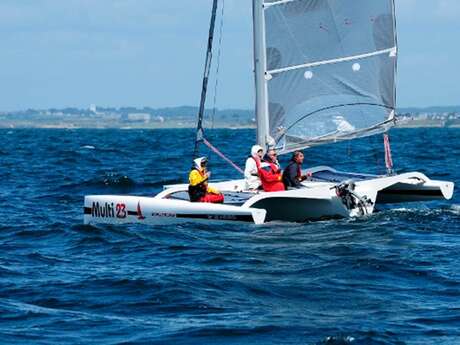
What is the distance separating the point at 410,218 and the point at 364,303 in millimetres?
8055

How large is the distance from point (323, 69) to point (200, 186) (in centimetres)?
400

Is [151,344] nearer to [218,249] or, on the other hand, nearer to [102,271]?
[102,271]

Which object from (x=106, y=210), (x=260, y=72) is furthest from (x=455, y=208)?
(x=106, y=210)

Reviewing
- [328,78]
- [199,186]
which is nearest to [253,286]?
[199,186]

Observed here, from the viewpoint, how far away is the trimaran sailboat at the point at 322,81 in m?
21.4

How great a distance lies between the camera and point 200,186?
19.6 meters

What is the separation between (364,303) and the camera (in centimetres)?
1270

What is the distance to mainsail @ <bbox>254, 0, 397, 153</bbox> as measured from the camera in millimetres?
21500

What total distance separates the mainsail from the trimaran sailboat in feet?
0.06

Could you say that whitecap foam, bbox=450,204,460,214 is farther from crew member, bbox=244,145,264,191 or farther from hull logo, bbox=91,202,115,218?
hull logo, bbox=91,202,115,218

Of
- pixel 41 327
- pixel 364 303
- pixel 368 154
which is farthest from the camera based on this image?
pixel 368 154

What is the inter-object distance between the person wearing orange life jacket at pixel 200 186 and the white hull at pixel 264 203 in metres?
0.25

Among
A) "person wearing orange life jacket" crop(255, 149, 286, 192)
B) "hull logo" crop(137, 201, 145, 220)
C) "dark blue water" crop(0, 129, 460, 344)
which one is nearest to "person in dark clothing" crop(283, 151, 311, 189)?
"person wearing orange life jacket" crop(255, 149, 286, 192)

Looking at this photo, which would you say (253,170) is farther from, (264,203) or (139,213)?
(139,213)
